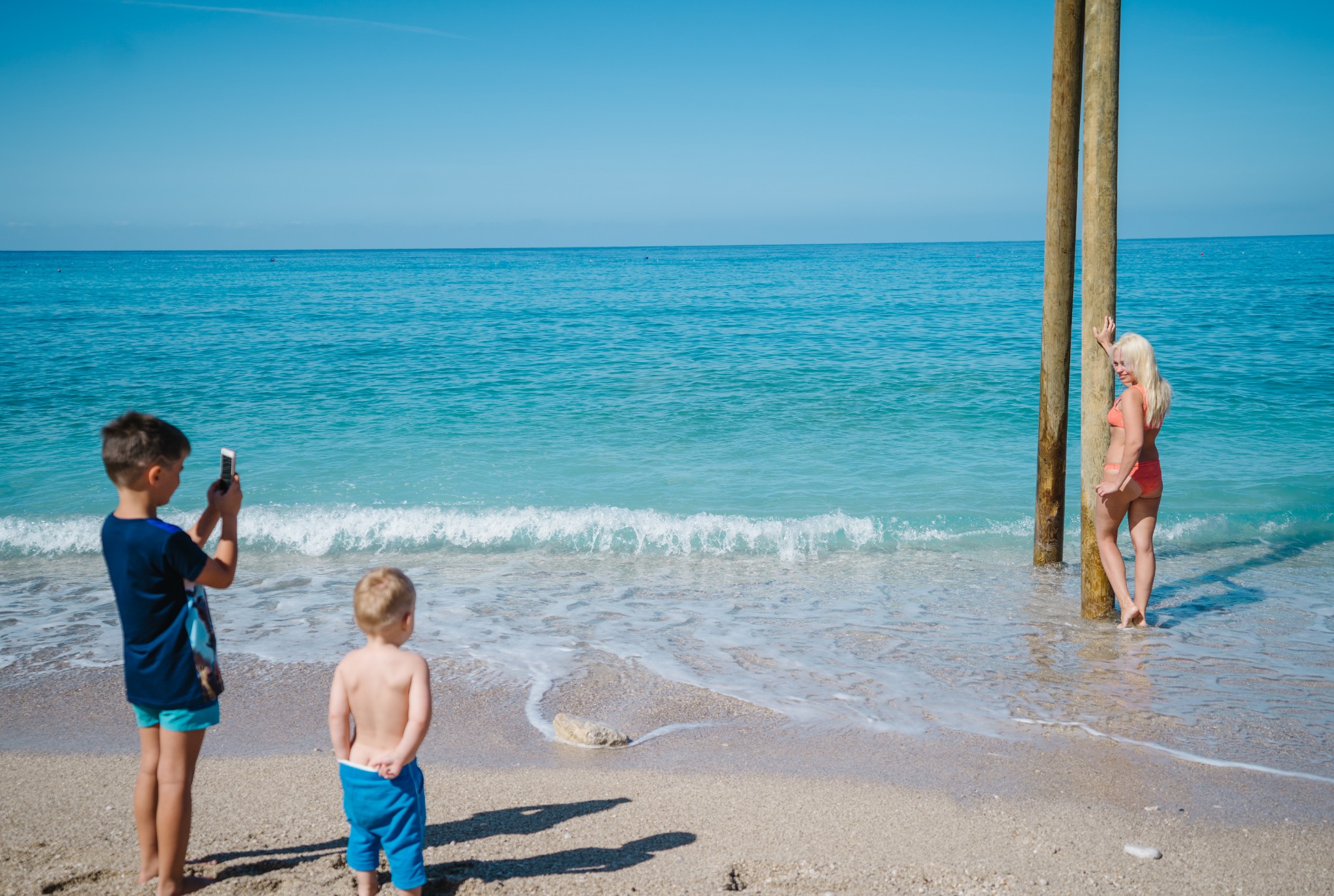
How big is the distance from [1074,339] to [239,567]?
31.9 ft

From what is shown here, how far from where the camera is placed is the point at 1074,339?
11.3 meters

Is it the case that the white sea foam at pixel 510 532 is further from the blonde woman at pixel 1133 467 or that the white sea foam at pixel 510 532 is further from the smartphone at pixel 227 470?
the smartphone at pixel 227 470

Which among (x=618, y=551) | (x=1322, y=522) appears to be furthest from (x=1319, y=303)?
(x=618, y=551)

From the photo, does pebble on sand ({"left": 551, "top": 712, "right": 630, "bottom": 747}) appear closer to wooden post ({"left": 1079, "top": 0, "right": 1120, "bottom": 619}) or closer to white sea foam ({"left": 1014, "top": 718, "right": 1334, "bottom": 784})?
white sea foam ({"left": 1014, "top": 718, "right": 1334, "bottom": 784})

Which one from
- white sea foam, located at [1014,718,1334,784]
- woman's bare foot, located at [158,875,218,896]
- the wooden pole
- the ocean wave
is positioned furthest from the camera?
the ocean wave

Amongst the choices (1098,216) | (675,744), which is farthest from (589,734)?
(1098,216)

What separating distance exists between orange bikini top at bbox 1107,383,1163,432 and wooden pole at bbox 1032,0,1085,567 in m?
0.83

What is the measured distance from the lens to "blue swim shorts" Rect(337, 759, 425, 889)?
254 centimetres

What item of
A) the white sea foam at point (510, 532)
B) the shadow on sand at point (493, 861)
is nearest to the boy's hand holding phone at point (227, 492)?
the shadow on sand at point (493, 861)

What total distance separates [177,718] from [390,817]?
2.37ft

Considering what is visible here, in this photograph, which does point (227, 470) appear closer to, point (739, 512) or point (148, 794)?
point (148, 794)

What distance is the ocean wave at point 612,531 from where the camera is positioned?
823cm

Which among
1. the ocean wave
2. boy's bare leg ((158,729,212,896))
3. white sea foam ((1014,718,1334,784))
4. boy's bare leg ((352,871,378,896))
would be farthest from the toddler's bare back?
the ocean wave

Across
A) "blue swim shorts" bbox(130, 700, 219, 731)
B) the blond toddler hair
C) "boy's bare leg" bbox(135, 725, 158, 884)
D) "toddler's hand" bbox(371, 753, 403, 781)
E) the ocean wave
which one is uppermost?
the blond toddler hair
